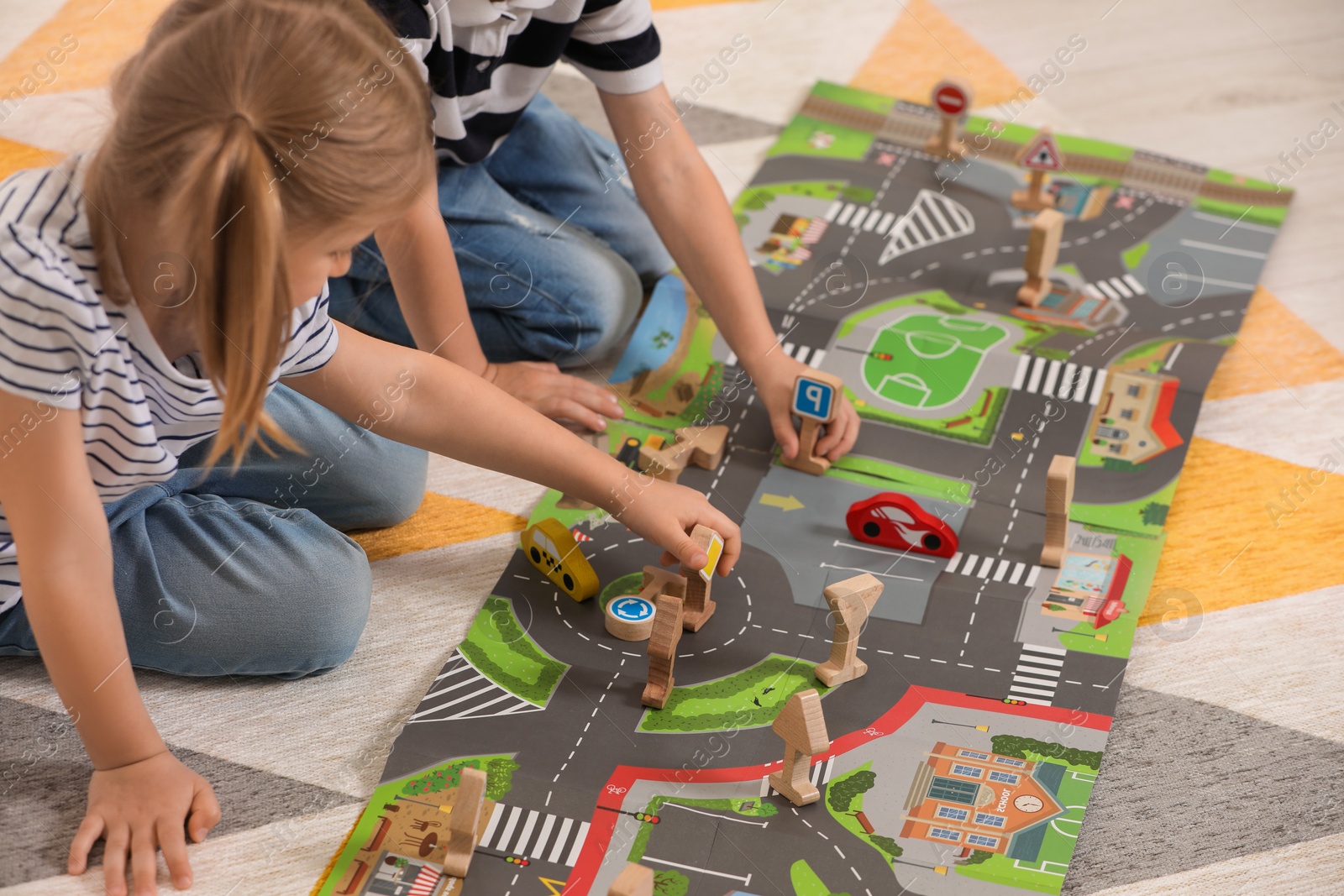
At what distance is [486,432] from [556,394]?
268 mm

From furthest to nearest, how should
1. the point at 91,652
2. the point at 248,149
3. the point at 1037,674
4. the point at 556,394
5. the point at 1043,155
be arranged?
the point at 1043,155 → the point at 556,394 → the point at 1037,674 → the point at 91,652 → the point at 248,149

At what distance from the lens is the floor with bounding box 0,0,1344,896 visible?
0.89 m

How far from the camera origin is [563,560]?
106 centimetres

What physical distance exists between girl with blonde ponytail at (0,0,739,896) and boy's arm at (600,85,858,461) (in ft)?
0.80

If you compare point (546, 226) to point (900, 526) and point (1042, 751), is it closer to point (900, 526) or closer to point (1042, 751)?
point (900, 526)

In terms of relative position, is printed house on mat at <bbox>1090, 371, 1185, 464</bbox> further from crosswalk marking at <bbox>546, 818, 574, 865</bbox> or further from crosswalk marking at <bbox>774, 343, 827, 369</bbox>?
crosswalk marking at <bbox>546, 818, 574, 865</bbox>

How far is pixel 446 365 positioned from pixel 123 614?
0.29m

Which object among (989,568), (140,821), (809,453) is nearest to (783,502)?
(809,453)

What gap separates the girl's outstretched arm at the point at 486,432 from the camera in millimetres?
927

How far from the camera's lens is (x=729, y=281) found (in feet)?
3.93

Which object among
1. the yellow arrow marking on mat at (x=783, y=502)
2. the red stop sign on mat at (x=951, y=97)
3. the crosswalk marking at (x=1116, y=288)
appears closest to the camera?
the yellow arrow marking on mat at (x=783, y=502)

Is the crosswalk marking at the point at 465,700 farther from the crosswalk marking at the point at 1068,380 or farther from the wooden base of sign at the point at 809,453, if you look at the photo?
the crosswalk marking at the point at 1068,380

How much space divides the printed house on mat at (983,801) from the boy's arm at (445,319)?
18.3 inches

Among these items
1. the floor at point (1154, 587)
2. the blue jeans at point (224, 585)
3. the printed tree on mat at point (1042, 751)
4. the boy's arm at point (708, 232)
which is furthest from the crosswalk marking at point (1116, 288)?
the blue jeans at point (224, 585)
